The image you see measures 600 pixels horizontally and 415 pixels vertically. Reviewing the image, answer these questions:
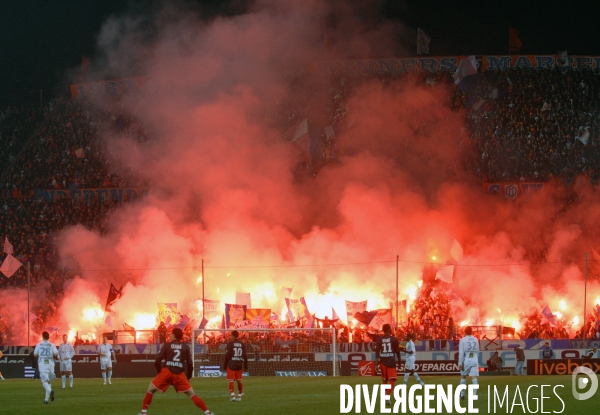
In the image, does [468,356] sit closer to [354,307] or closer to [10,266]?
[354,307]

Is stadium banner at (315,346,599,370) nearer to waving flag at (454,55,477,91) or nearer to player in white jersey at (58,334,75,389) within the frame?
player in white jersey at (58,334,75,389)

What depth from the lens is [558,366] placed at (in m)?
31.1

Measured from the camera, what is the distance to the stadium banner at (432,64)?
53750mm

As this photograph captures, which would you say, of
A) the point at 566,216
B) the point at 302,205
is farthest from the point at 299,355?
the point at 566,216

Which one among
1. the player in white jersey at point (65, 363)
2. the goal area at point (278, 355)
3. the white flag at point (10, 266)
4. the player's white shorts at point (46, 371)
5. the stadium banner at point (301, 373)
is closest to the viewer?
the player's white shorts at point (46, 371)

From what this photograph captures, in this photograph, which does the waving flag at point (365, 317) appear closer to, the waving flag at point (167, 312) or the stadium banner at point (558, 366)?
the stadium banner at point (558, 366)

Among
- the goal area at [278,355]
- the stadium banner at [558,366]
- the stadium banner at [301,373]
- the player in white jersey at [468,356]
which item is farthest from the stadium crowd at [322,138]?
the player in white jersey at [468,356]

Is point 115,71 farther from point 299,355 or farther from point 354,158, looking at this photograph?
point 299,355

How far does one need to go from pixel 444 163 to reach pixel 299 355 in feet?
67.8

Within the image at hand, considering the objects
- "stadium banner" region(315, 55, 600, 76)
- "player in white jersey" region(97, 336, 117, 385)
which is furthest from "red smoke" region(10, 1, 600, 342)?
"player in white jersey" region(97, 336, 117, 385)

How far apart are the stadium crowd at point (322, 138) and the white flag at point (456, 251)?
20.7ft

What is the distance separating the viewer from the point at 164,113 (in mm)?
50812

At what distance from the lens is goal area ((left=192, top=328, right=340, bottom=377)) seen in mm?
32156

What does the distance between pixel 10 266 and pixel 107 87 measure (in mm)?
17536
